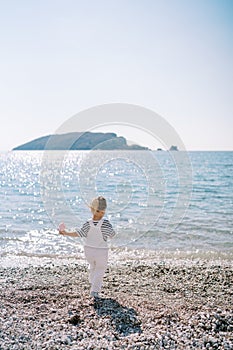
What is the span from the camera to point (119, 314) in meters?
7.71

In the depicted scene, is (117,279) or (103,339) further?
(117,279)

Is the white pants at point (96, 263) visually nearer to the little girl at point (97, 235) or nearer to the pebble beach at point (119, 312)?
the little girl at point (97, 235)

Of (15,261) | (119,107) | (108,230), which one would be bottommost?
(15,261)

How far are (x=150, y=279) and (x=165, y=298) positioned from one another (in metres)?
2.17

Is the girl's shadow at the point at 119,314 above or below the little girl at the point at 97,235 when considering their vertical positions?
below

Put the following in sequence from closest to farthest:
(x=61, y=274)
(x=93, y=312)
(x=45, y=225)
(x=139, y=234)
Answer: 1. (x=93, y=312)
2. (x=61, y=274)
3. (x=139, y=234)
4. (x=45, y=225)

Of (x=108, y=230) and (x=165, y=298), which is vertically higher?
(x=108, y=230)

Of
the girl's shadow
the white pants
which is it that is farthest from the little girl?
the girl's shadow

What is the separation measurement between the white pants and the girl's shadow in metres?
0.38

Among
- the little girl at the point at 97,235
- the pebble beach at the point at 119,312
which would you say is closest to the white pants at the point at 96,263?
the little girl at the point at 97,235

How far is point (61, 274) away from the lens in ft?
41.2

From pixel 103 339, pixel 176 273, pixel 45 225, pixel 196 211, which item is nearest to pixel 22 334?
pixel 103 339

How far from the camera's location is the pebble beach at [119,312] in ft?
21.8

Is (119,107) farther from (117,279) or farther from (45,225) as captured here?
(45,225)
